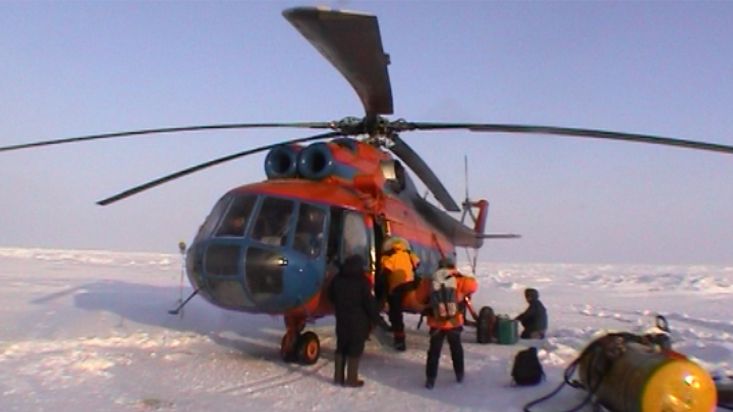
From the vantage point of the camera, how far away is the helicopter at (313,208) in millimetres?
7062

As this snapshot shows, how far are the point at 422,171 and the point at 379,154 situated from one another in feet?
3.39

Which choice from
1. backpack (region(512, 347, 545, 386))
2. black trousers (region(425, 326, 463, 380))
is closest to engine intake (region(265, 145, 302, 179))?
black trousers (region(425, 326, 463, 380))

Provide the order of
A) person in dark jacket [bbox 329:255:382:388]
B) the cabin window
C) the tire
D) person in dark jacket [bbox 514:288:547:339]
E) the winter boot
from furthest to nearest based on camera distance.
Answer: person in dark jacket [bbox 514:288:547:339], the tire, the winter boot, the cabin window, person in dark jacket [bbox 329:255:382:388]

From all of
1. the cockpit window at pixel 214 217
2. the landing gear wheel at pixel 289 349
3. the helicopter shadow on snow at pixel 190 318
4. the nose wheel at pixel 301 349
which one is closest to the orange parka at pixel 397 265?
the nose wheel at pixel 301 349

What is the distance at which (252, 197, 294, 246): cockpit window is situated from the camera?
738cm

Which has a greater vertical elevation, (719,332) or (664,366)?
(664,366)

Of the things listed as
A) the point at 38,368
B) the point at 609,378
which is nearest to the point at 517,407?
the point at 609,378

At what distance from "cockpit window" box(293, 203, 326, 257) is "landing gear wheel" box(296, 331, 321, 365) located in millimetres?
1157

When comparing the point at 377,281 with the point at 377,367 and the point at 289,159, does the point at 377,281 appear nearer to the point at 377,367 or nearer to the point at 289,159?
the point at 377,367

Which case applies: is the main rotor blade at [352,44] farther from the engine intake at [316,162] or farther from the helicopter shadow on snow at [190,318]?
the helicopter shadow on snow at [190,318]

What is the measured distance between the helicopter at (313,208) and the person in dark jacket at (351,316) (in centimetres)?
54

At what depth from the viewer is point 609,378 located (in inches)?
198

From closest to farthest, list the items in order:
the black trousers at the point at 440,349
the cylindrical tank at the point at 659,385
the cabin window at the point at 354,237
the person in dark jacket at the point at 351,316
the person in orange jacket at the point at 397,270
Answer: the cylindrical tank at the point at 659,385, the black trousers at the point at 440,349, the person in dark jacket at the point at 351,316, the cabin window at the point at 354,237, the person in orange jacket at the point at 397,270

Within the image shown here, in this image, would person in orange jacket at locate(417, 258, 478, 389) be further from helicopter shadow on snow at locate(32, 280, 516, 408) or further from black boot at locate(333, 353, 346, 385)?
black boot at locate(333, 353, 346, 385)
